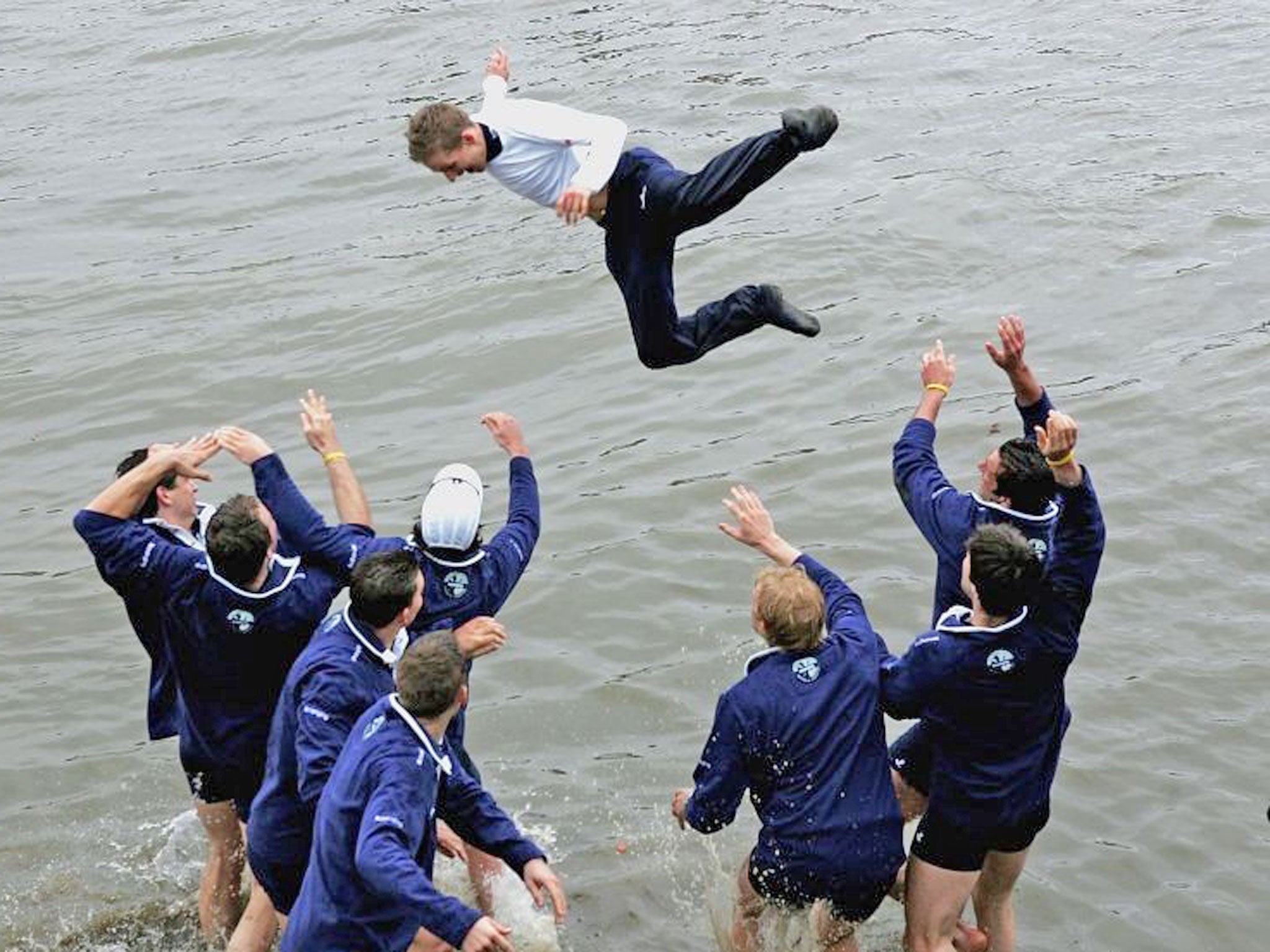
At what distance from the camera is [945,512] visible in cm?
777

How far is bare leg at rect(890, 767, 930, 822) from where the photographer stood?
8203 millimetres

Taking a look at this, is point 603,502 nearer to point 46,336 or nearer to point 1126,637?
point 1126,637

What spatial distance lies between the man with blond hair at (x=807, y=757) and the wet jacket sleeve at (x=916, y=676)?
0.23ft

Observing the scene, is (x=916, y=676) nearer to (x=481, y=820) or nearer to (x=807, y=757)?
(x=807, y=757)

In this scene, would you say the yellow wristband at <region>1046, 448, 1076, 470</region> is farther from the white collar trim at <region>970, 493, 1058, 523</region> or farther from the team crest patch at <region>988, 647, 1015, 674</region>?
the team crest patch at <region>988, 647, 1015, 674</region>

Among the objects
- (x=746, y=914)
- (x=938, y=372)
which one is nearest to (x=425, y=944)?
(x=746, y=914)

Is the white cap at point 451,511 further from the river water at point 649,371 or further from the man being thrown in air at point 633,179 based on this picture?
the river water at point 649,371

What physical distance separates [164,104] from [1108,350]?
11.2 meters

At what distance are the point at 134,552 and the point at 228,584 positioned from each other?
437 mm

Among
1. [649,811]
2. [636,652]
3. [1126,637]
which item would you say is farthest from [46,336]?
[1126,637]

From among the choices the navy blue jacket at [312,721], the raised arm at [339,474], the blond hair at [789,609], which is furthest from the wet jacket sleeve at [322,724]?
the blond hair at [789,609]

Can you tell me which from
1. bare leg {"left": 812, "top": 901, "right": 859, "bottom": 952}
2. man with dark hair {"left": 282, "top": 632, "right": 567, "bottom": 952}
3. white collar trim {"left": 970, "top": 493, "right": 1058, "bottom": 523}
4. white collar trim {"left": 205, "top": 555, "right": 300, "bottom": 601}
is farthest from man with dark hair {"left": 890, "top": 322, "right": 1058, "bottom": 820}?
white collar trim {"left": 205, "top": 555, "right": 300, "bottom": 601}

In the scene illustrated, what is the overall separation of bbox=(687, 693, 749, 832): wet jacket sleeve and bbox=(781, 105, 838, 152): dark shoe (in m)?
2.60

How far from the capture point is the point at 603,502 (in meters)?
12.8
